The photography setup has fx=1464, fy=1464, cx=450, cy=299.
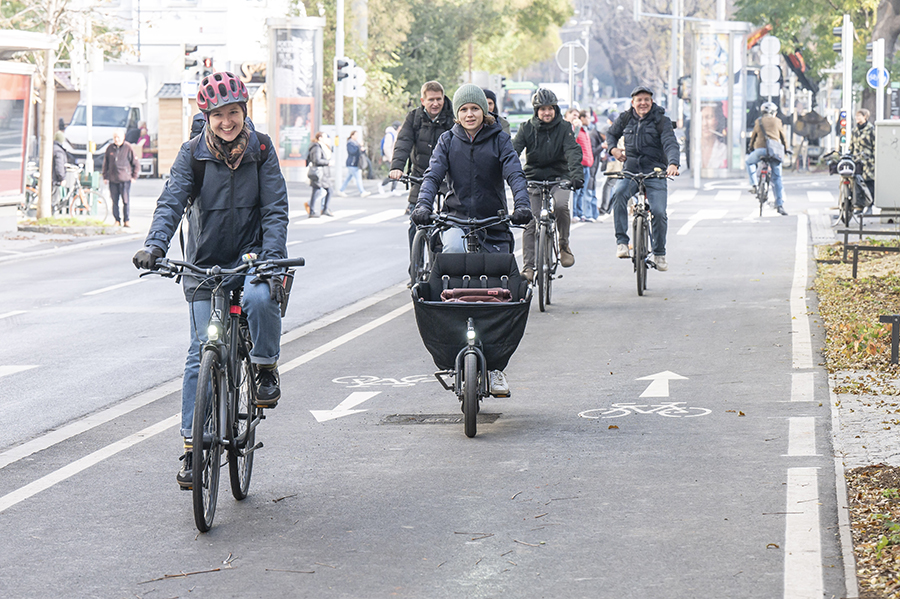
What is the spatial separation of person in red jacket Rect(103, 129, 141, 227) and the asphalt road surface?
12.5 meters

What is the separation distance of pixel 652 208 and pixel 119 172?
14.4 m

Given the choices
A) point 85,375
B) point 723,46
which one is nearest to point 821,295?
point 85,375

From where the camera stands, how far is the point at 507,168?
889 centimetres

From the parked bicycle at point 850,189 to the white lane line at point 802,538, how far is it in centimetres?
1372

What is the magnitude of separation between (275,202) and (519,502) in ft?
5.45

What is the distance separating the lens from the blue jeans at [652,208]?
46.8 ft

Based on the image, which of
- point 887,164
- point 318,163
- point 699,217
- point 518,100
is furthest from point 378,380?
point 518,100

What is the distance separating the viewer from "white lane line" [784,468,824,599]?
5023 millimetres

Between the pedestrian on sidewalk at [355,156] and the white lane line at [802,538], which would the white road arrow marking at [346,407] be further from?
the pedestrian on sidewalk at [355,156]

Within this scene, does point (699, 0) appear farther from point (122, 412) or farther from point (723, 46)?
point (122, 412)

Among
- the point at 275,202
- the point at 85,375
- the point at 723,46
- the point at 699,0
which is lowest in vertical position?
the point at 85,375

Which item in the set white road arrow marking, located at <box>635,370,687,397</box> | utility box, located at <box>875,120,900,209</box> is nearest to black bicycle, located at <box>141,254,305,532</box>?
white road arrow marking, located at <box>635,370,687,397</box>

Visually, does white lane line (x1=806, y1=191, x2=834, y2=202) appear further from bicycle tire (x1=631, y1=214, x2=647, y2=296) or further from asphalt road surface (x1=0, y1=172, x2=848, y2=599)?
bicycle tire (x1=631, y1=214, x2=647, y2=296)

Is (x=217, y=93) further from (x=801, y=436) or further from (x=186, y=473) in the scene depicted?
(x=801, y=436)
